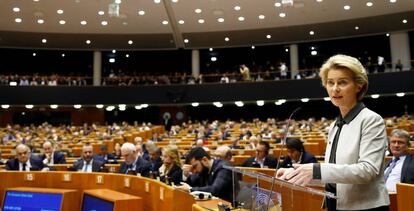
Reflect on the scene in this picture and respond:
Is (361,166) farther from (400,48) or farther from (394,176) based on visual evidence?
(400,48)

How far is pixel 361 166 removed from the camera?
4.91 feet

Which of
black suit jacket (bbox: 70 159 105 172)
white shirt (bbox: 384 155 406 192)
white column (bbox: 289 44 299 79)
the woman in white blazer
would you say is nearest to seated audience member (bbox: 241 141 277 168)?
black suit jacket (bbox: 70 159 105 172)

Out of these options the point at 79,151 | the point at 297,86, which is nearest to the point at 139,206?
the point at 79,151

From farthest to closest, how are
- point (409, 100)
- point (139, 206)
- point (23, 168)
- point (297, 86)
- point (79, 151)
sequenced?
point (409, 100)
point (297, 86)
point (79, 151)
point (23, 168)
point (139, 206)

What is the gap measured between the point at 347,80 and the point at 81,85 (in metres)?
24.2

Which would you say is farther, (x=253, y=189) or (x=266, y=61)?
(x=266, y=61)

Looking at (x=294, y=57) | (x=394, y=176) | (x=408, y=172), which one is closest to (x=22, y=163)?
(x=394, y=176)

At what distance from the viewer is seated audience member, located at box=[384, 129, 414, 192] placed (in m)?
4.05

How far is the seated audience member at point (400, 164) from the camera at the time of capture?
13.3 ft

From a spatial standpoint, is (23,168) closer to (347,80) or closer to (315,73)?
(347,80)

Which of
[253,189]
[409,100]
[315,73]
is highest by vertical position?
[315,73]

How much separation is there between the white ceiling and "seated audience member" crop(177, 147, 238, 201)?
1491 cm

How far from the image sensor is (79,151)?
12.3 metres

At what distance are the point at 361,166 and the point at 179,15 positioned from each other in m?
20.1
